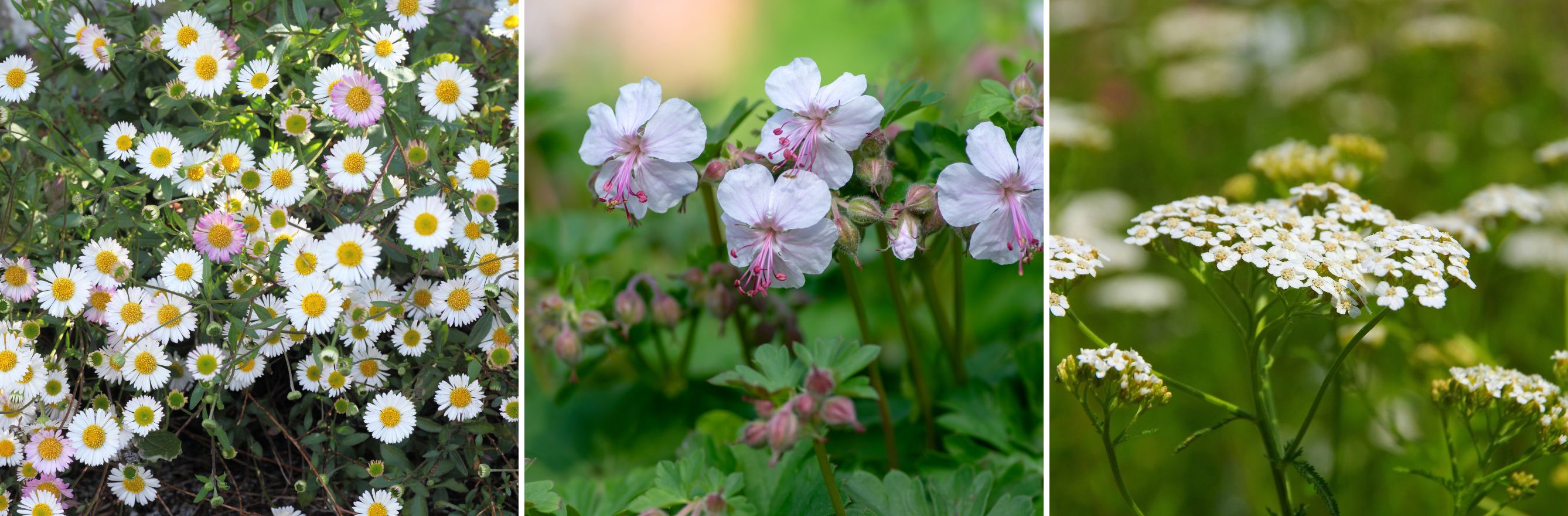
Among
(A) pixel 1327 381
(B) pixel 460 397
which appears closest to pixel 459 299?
(B) pixel 460 397

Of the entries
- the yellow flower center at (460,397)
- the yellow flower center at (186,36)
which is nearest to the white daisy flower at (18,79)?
the yellow flower center at (186,36)

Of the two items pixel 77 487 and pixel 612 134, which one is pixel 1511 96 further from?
pixel 77 487

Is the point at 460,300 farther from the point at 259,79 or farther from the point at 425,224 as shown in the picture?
the point at 259,79

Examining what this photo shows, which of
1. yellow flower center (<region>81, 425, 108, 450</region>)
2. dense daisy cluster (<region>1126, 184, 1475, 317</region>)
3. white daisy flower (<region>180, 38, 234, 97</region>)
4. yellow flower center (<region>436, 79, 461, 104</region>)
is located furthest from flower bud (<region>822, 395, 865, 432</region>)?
A: yellow flower center (<region>81, 425, 108, 450</region>)

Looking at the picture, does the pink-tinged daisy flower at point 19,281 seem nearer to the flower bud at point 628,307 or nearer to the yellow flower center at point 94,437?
the yellow flower center at point 94,437

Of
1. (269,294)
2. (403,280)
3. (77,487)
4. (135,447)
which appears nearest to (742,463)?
(403,280)
